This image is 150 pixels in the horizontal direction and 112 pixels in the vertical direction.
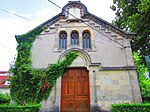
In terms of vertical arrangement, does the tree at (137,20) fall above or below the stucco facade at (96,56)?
above

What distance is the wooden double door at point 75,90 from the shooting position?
9797mm

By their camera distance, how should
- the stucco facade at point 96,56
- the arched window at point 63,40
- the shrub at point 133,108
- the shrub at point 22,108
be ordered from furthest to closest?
the arched window at point 63,40, the stucco facade at point 96,56, the shrub at point 22,108, the shrub at point 133,108

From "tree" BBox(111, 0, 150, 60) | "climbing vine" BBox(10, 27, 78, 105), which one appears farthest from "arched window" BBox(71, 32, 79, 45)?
"tree" BBox(111, 0, 150, 60)

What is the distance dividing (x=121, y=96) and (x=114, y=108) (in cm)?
179

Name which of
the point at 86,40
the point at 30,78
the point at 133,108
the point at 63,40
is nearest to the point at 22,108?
the point at 30,78

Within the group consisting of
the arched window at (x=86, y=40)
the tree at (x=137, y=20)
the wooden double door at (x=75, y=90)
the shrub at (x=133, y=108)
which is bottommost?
the shrub at (x=133, y=108)

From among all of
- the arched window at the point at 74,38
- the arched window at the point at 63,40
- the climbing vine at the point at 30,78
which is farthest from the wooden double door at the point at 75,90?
the arched window at the point at 74,38

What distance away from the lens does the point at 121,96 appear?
970 cm

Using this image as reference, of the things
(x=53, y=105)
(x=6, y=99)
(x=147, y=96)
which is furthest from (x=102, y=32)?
(x=6, y=99)

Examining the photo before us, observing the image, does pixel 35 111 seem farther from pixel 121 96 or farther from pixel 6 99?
pixel 121 96

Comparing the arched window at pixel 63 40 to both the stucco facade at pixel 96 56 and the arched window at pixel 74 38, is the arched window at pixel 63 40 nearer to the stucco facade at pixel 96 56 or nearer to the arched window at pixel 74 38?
the stucco facade at pixel 96 56

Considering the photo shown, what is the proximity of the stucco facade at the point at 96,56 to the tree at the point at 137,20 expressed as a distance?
2.70 meters

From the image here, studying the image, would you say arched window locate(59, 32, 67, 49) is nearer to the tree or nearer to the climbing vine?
the climbing vine

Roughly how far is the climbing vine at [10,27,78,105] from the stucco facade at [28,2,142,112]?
0.38 meters
